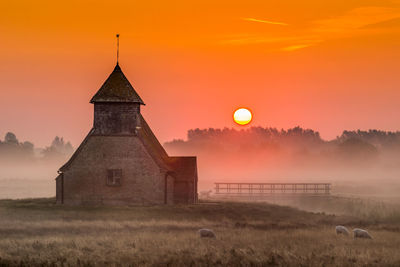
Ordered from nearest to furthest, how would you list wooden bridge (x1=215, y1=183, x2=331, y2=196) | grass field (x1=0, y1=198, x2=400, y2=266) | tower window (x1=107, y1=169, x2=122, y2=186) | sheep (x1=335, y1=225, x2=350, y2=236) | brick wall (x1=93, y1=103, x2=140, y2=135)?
Answer: grass field (x1=0, y1=198, x2=400, y2=266) → sheep (x1=335, y1=225, x2=350, y2=236) → tower window (x1=107, y1=169, x2=122, y2=186) → brick wall (x1=93, y1=103, x2=140, y2=135) → wooden bridge (x1=215, y1=183, x2=331, y2=196)

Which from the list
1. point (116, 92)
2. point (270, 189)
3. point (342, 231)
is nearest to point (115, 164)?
point (116, 92)

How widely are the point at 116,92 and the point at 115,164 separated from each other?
6376 millimetres

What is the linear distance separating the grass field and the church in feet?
7.70

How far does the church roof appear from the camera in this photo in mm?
52594

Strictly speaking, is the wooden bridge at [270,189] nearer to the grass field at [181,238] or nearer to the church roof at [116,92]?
the church roof at [116,92]

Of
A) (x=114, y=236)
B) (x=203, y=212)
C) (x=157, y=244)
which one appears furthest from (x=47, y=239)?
(x=203, y=212)

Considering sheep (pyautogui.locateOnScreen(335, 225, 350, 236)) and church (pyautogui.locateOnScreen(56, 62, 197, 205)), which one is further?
church (pyautogui.locateOnScreen(56, 62, 197, 205))

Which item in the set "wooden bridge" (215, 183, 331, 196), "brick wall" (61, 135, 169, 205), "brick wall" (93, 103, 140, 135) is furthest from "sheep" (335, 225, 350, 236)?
"wooden bridge" (215, 183, 331, 196)

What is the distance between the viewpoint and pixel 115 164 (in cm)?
5194

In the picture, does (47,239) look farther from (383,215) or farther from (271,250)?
(383,215)

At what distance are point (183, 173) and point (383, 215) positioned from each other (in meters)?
18.3

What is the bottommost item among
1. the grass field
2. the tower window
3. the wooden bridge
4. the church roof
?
the grass field

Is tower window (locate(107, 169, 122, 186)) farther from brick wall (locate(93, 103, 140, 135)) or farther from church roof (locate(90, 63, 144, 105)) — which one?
church roof (locate(90, 63, 144, 105))

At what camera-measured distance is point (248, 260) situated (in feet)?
82.9
